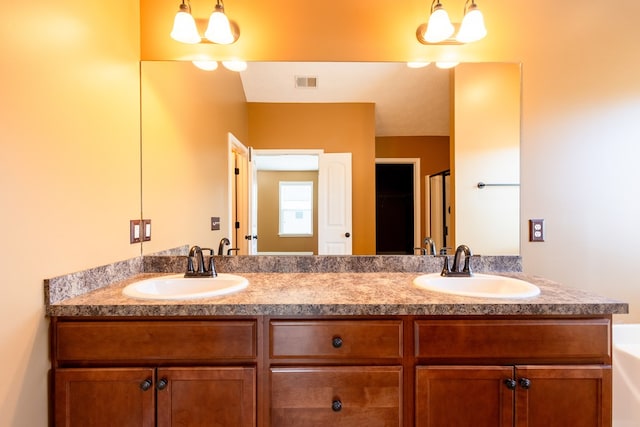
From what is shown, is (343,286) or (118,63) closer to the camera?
(343,286)

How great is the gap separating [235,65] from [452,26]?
1150mm

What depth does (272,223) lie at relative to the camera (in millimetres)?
1594

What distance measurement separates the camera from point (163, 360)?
1.01 m

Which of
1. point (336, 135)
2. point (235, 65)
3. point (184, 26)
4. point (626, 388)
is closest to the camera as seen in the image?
point (626, 388)

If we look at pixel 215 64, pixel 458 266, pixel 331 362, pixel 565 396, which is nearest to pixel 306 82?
pixel 215 64

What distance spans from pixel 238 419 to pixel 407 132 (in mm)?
1548

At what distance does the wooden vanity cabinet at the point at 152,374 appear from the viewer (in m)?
1.00

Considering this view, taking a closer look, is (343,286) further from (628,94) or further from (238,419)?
(628,94)

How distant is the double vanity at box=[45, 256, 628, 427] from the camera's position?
1.00 meters

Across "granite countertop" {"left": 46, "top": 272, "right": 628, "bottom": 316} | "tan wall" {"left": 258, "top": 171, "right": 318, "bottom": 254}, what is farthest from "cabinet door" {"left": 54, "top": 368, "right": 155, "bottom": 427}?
"tan wall" {"left": 258, "top": 171, "right": 318, "bottom": 254}

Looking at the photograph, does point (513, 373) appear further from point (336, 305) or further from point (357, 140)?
point (357, 140)

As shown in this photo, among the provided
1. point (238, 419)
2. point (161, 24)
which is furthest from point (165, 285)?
point (161, 24)

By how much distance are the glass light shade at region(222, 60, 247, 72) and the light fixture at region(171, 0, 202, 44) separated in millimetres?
181

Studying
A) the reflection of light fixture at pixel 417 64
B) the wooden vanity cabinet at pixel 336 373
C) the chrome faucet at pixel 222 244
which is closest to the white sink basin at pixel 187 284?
the chrome faucet at pixel 222 244
